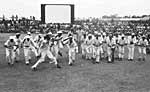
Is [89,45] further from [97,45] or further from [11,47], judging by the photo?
[11,47]

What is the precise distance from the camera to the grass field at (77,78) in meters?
9.70

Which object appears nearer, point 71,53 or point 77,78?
point 77,78

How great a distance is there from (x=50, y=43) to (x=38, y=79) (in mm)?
3224

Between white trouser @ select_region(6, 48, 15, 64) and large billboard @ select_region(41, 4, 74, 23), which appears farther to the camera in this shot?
large billboard @ select_region(41, 4, 74, 23)

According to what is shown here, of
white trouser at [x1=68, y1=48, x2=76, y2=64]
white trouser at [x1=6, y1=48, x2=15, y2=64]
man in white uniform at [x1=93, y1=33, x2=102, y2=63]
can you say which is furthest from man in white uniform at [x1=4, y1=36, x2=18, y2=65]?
man in white uniform at [x1=93, y1=33, x2=102, y2=63]

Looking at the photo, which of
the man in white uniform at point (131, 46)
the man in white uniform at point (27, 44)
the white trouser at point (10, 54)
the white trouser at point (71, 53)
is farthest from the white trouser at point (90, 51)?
the white trouser at point (10, 54)

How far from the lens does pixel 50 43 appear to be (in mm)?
13953

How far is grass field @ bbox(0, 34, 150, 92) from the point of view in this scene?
9695 millimetres

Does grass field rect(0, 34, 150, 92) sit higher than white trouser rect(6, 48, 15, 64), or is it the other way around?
white trouser rect(6, 48, 15, 64)

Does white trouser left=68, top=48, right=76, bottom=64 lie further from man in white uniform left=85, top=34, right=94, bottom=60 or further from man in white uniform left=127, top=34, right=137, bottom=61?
man in white uniform left=127, top=34, right=137, bottom=61

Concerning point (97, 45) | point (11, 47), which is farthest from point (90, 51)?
point (11, 47)

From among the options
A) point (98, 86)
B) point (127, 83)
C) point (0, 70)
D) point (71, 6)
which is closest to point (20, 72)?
point (0, 70)

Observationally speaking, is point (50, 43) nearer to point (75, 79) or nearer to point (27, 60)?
point (27, 60)

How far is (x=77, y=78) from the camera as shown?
11.4 meters
